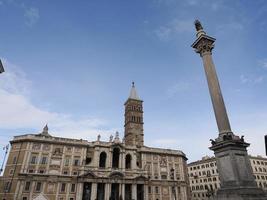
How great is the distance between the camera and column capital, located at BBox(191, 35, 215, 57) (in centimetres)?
1906

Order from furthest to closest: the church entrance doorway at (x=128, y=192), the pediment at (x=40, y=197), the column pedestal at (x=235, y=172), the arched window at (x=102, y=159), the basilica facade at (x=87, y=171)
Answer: the arched window at (x=102, y=159) → the church entrance doorway at (x=128, y=192) → the basilica facade at (x=87, y=171) → the pediment at (x=40, y=197) → the column pedestal at (x=235, y=172)

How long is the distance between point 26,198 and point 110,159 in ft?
63.2

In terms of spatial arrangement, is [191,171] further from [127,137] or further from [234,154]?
[234,154]

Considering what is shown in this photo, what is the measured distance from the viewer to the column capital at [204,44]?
19.1 meters

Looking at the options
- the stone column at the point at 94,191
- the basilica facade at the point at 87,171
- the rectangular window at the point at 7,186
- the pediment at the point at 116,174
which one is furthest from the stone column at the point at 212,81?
the rectangular window at the point at 7,186

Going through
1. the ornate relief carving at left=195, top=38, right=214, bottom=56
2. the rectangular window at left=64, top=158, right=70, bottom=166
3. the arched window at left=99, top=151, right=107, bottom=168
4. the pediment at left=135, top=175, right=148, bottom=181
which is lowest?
the pediment at left=135, top=175, right=148, bottom=181

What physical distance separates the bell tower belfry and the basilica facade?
11788 mm

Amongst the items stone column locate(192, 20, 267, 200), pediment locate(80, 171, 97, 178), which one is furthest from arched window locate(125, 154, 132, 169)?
stone column locate(192, 20, 267, 200)

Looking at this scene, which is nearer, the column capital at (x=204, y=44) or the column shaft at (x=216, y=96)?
the column shaft at (x=216, y=96)

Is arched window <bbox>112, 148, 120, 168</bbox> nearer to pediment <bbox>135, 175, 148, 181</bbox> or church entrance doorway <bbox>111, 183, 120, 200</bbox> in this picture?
church entrance doorway <bbox>111, 183, 120, 200</bbox>

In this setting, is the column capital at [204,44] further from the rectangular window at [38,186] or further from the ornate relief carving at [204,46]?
the rectangular window at [38,186]

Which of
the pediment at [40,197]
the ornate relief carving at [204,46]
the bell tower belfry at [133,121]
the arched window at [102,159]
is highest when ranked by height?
the bell tower belfry at [133,121]

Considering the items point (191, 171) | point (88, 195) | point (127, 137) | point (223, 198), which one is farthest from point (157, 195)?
point (223, 198)

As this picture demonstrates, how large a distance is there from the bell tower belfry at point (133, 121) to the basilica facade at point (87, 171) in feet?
38.7
